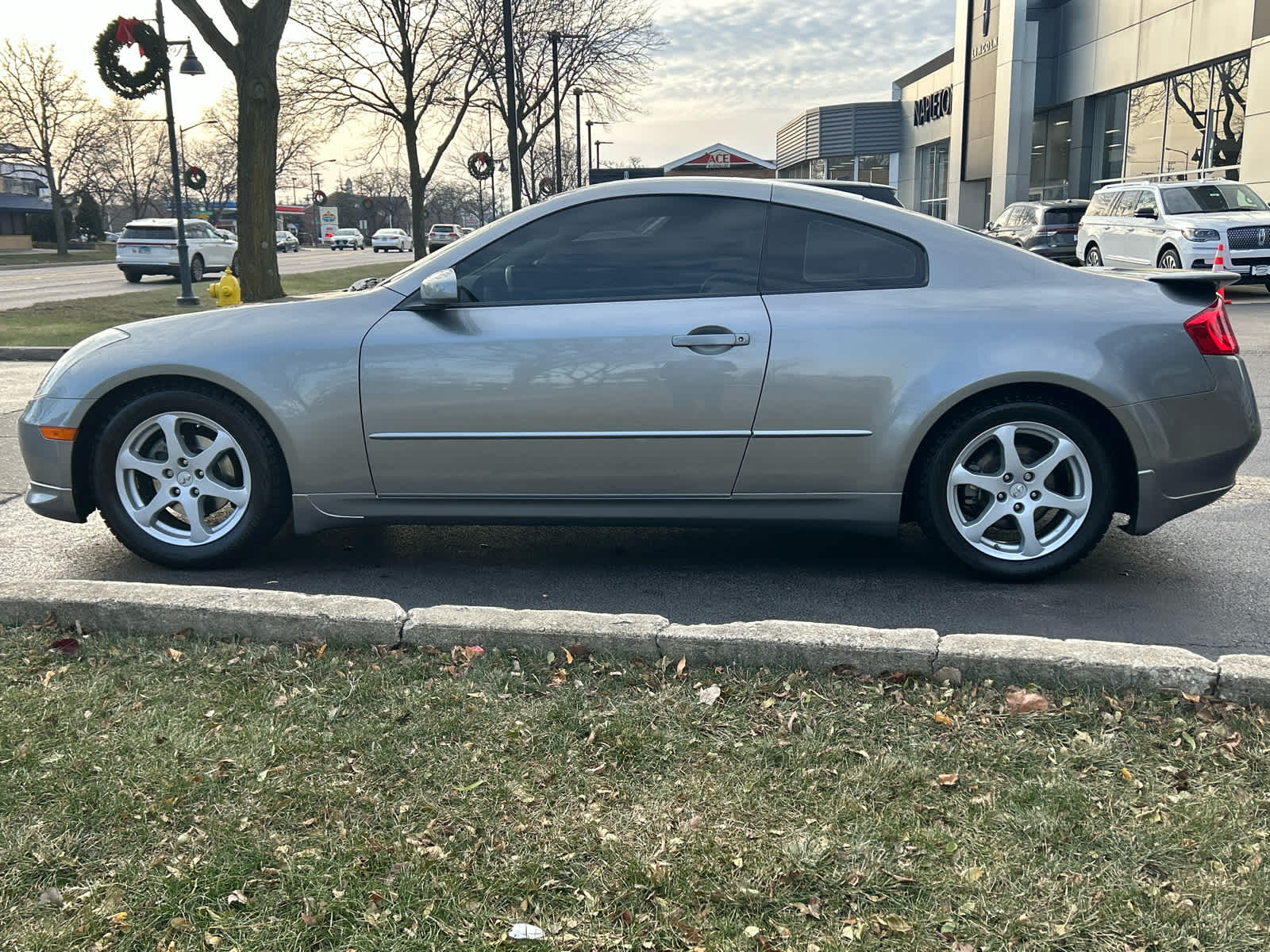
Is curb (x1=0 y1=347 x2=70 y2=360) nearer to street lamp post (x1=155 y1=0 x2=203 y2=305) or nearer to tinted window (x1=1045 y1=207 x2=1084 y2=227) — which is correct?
street lamp post (x1=155 y1=0 x2=203 y2=305)

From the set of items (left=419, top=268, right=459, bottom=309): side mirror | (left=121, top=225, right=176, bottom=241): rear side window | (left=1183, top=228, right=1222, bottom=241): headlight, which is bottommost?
(left=419, top=268, right=459, bottom=309): side mirror

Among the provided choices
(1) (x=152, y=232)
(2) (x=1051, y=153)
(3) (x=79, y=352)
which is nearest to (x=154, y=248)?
(1) (x=152, y=232)

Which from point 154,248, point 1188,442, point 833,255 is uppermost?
point 154,248

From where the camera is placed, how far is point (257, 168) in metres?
16.0

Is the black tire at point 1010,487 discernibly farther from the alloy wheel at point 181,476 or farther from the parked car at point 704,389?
the alloy wheel at point 181,476

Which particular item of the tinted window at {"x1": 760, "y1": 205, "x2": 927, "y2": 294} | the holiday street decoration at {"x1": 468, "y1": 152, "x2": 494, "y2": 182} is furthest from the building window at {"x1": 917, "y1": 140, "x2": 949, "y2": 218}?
the tinted window at {"x1": 760, "y1": 205, "x2": 927, "y2": 294}

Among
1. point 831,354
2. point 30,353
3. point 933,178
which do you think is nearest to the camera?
point 831,354

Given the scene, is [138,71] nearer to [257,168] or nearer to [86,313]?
[86,313]

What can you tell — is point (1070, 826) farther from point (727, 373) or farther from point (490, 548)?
point (490, 548)

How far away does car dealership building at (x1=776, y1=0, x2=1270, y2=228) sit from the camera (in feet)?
80.1

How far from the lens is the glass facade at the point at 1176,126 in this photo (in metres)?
24.5

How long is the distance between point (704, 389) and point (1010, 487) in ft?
4.12

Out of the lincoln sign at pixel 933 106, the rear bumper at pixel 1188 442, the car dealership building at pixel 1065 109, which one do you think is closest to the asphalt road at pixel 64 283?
the rear bumper at pixel 1188 442

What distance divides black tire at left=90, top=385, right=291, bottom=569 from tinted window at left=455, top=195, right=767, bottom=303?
1.03 meters
